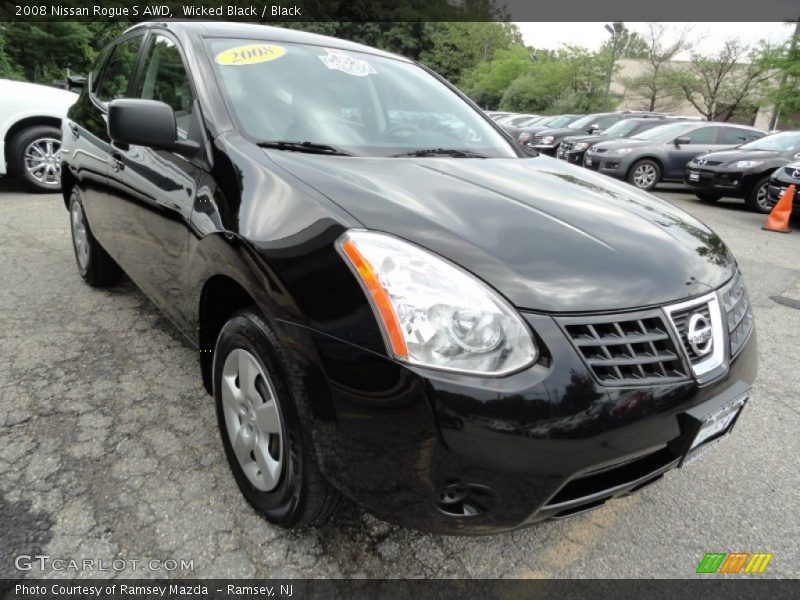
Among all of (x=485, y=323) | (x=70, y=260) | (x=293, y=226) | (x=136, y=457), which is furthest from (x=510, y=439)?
(x=70, y=260)

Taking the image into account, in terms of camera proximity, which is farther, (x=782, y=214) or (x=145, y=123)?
(x=782, y=214)

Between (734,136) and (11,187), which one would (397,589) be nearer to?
(11,187)

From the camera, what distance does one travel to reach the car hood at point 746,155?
30.1 feet

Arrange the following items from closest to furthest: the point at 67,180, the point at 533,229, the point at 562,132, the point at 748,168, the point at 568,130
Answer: the point at 533,229 → the point at 67,180 → the point at 748,168 → the point at 562,132 → the point at 568,130

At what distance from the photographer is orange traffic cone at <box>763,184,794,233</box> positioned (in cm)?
773

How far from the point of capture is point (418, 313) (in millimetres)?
1359

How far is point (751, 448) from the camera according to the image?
2.51 metres

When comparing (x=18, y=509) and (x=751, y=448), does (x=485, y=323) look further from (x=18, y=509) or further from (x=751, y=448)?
(x=751, y=448)

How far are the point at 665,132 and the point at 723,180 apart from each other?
244cm

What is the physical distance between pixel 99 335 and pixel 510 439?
2.71m

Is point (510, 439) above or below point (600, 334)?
below

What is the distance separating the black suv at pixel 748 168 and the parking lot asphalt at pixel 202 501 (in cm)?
735

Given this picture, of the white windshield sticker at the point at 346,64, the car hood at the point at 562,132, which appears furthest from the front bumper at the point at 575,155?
the white windshield sticker at the point at 346,64

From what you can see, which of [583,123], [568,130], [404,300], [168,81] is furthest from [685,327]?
[583,123]
